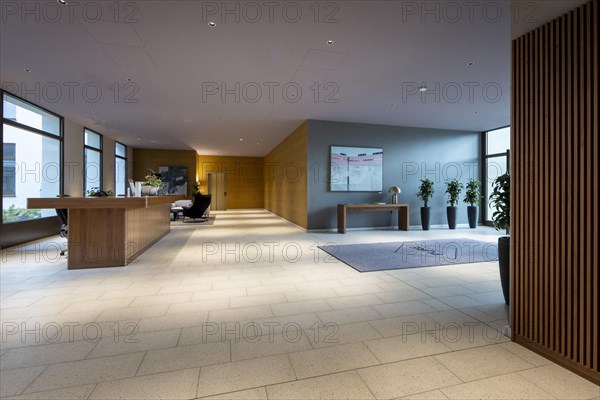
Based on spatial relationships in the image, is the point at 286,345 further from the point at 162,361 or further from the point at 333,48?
the point at 333,48

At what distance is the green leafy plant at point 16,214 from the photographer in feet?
18.9

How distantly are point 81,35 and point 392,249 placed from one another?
5.89m

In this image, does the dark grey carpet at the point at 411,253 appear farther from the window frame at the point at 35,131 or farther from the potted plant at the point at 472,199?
the window frame at the point at 35,131

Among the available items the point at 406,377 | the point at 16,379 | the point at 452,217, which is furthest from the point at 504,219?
the point at 452,217

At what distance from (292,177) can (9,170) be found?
22.9 ft

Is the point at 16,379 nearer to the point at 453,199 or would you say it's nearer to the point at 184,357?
the point at 184,357

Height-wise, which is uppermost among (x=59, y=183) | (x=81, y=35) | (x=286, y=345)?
(x=81, y=35)

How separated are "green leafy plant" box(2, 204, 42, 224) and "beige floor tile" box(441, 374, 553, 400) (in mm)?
7864

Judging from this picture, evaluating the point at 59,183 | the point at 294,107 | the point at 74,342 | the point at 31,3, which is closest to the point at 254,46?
the point at 31,3

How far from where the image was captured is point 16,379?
1690 mm

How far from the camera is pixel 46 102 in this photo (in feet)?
21.3

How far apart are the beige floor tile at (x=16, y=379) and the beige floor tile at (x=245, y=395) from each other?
3.54ft

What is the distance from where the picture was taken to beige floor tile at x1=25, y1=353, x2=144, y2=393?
166 centimetres

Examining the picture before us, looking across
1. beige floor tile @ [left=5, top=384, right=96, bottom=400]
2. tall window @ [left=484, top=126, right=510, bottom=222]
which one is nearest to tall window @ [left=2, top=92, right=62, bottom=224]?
beige floor tile @ [left=5, top=384, right=96, bottom=400]
